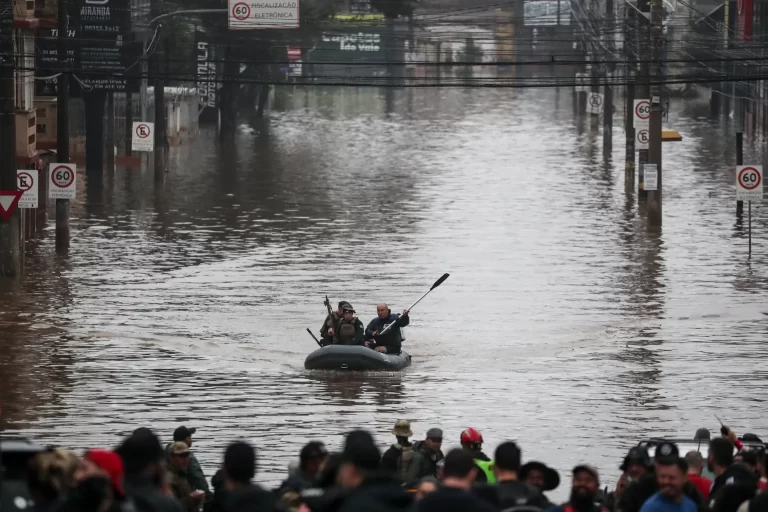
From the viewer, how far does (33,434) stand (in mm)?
22266


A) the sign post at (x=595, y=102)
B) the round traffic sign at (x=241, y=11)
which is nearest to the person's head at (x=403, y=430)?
the round traffic sign at (x=241, y=11)

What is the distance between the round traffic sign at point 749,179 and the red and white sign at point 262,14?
2058 cm

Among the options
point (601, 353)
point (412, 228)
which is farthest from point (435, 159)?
point (601, 353)

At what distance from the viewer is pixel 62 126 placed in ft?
135

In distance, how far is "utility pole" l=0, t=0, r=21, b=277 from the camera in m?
36.5

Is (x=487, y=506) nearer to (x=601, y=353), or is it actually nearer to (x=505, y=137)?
(x=601, y=353)

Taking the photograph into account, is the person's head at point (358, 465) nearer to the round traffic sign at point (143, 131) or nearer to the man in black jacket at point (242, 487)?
the man in black jacket at point (242, 487)

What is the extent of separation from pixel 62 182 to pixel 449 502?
110 feet

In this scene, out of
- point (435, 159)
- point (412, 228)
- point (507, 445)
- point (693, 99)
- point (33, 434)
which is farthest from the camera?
point (693, 99)

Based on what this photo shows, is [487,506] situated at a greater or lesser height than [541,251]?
greater

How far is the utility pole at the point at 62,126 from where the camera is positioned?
4106cm

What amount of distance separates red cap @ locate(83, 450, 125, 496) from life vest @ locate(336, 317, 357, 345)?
18527 mm

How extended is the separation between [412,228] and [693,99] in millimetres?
78295

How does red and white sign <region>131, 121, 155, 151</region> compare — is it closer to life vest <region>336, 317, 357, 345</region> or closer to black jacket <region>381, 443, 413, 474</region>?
life vest <region>336, 317, 357, 345</region>
